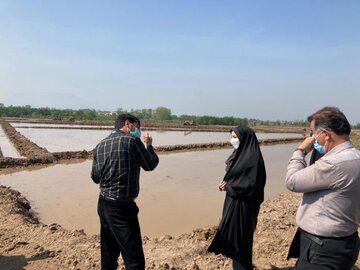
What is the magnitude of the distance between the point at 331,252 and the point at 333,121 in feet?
2.73

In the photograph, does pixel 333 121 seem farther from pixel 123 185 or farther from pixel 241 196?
pixel 123 185

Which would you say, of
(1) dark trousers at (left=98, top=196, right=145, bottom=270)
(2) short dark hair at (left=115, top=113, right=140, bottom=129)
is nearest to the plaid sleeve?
(2) short dark hair at (left=115, top=113, right=140, bottom=129)

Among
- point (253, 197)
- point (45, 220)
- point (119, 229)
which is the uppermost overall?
point (253, 197)

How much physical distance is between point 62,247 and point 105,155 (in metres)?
2.37

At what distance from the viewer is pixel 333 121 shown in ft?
7.33

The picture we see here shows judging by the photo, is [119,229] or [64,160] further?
[64,160]

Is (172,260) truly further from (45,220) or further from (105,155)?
(45,220)

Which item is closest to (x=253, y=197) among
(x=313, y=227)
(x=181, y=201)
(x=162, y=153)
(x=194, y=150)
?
(x=313, y=227)

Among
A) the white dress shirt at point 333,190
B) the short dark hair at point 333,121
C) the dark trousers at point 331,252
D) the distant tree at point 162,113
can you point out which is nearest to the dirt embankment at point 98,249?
the dark trousers at point 331,252

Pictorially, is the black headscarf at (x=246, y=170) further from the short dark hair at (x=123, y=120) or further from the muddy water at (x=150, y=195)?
the muddy water at (x=150, y=195)

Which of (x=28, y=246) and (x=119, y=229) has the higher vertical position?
(x=119, y=229)

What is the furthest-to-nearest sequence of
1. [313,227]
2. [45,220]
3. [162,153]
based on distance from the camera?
[162,153], [45,220], [313,227]

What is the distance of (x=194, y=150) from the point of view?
23703 millimetres

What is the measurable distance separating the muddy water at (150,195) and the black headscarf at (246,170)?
3.75m
